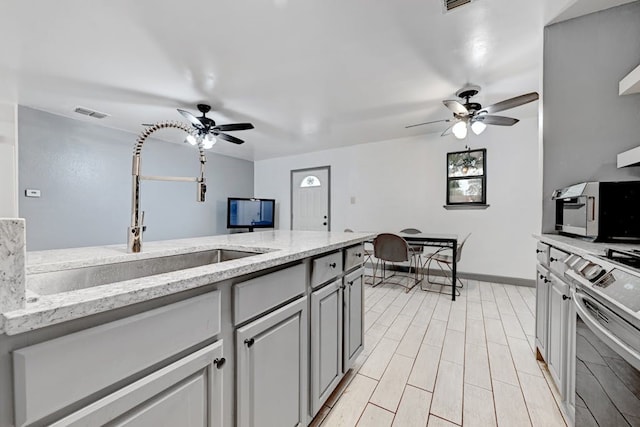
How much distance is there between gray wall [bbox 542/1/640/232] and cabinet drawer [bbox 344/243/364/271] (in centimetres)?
145

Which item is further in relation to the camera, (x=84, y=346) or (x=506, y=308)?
(x=506, y=308)

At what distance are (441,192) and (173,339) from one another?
4.40 m

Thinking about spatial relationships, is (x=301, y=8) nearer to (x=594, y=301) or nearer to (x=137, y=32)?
(x=137, y=32)

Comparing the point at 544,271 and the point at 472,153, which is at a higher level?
the point at 472,153

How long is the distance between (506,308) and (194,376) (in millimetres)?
3317

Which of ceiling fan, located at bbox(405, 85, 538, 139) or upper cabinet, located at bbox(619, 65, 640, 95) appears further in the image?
ceiling fan, located at bbox(405, 85, 538, 139)

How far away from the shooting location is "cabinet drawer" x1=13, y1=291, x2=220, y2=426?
44 centimetres

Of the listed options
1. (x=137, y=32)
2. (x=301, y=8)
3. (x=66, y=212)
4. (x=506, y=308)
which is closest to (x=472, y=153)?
(x=506, y=308)

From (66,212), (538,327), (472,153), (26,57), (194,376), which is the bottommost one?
(538,327)

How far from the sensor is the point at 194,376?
726 millimetres

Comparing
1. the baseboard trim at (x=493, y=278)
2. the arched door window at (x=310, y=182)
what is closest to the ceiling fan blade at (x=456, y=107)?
the baseboard trim at (x=493, y=278)

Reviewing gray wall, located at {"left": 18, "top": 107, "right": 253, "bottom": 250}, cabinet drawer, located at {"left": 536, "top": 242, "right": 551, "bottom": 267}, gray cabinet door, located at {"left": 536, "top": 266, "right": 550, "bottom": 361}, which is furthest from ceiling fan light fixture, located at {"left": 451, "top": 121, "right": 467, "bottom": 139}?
gray wall, located at {"left": 18, "top": 107, "right": 253, "bottom": 250}

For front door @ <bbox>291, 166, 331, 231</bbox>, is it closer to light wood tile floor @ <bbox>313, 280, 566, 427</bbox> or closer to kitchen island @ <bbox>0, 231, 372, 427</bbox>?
light wood tile floor @ <bbox>313, 280, 566, 427</bbox>

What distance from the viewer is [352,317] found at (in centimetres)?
167
